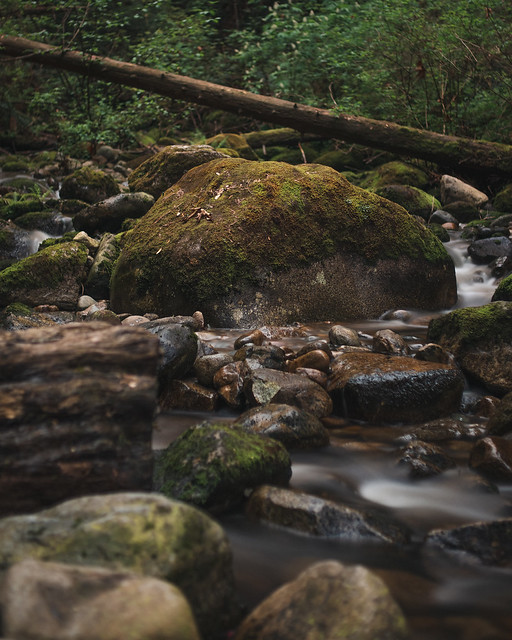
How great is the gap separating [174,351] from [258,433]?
3.98 ft

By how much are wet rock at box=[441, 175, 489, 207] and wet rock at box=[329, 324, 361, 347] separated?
7257mm

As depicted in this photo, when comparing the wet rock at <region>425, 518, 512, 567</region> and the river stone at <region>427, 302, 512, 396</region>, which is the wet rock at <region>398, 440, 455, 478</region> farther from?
the river stone at <region>427, 302, 512, 396</region>

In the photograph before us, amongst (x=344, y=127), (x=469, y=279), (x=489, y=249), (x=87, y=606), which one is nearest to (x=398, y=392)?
(x=87, y=606)

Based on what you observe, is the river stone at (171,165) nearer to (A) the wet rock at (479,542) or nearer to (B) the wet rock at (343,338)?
(B) the wet rock at (343,338)

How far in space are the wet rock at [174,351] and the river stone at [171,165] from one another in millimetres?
5486

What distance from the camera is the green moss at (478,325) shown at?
4688 millimetres

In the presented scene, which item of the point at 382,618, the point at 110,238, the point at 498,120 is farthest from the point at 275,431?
the point at 498,120

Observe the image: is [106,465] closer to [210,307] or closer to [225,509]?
[225,509]

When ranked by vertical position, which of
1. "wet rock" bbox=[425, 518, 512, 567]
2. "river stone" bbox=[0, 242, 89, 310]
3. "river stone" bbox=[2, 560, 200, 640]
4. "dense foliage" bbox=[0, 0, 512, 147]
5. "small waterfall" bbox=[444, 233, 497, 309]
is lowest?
"river stone" bbox=[0, 242, 89, 310]

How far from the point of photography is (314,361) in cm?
477

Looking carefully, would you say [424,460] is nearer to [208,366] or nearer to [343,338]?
[208,366]

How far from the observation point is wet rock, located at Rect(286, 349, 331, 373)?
4758 millimetres

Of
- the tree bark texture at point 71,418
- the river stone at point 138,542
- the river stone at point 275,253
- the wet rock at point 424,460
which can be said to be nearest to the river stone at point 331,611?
the river stone at point 138,542

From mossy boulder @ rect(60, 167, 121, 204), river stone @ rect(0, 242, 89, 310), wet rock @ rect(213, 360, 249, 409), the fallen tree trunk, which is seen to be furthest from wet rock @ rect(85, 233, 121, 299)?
the fallen tree trunk
